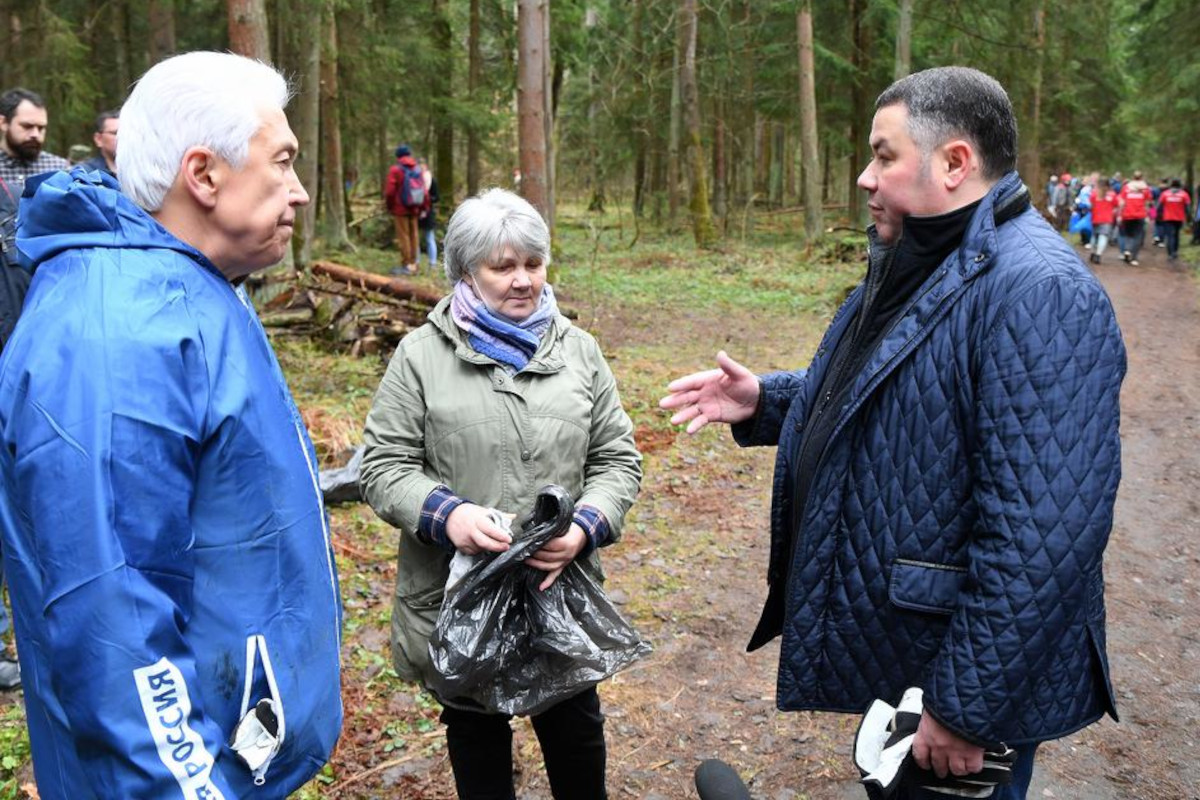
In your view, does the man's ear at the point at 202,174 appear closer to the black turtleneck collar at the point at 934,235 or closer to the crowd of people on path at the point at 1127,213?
the black turtleneck collar at the point at 934,235

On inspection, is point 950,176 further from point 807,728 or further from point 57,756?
point 807,728

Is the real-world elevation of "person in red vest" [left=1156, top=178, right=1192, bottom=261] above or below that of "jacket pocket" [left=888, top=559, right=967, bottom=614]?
above


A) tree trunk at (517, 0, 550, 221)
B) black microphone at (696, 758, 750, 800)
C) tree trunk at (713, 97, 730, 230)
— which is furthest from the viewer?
tree trunk at (713, 97, 730, 230)

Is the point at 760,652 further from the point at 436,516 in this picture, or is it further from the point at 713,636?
the point at 436,516

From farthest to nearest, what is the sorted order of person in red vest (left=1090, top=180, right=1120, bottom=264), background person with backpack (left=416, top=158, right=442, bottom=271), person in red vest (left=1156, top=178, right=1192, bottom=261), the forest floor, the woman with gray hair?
person in red vest (left=1156, top=178, right=1192, bottom=261), person in red vest (left=1090, top=180, right=1120, bottom=264), background person with backpack (left=416, top=158, right=442, bottom=271), the forest floor, the woman with gray hair

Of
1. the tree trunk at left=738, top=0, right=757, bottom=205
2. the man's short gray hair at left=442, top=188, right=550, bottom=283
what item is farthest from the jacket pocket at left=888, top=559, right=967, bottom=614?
the tree trunk at left=738, top=0, right=757, bottom=205

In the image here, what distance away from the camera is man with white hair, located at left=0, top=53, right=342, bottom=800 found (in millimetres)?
1452

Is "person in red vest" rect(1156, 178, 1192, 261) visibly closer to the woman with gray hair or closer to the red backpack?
the red backpack

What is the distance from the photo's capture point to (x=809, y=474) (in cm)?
248

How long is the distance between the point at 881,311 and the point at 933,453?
0.44 metres

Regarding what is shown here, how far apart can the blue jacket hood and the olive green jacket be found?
3.84 ft

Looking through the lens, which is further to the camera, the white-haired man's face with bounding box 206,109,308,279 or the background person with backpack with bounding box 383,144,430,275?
A: the background person with backpack with bounding box 383,144,430,275

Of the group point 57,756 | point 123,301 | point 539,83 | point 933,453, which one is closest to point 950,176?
point 933,453

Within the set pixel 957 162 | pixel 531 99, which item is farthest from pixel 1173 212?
pixel 957 162
